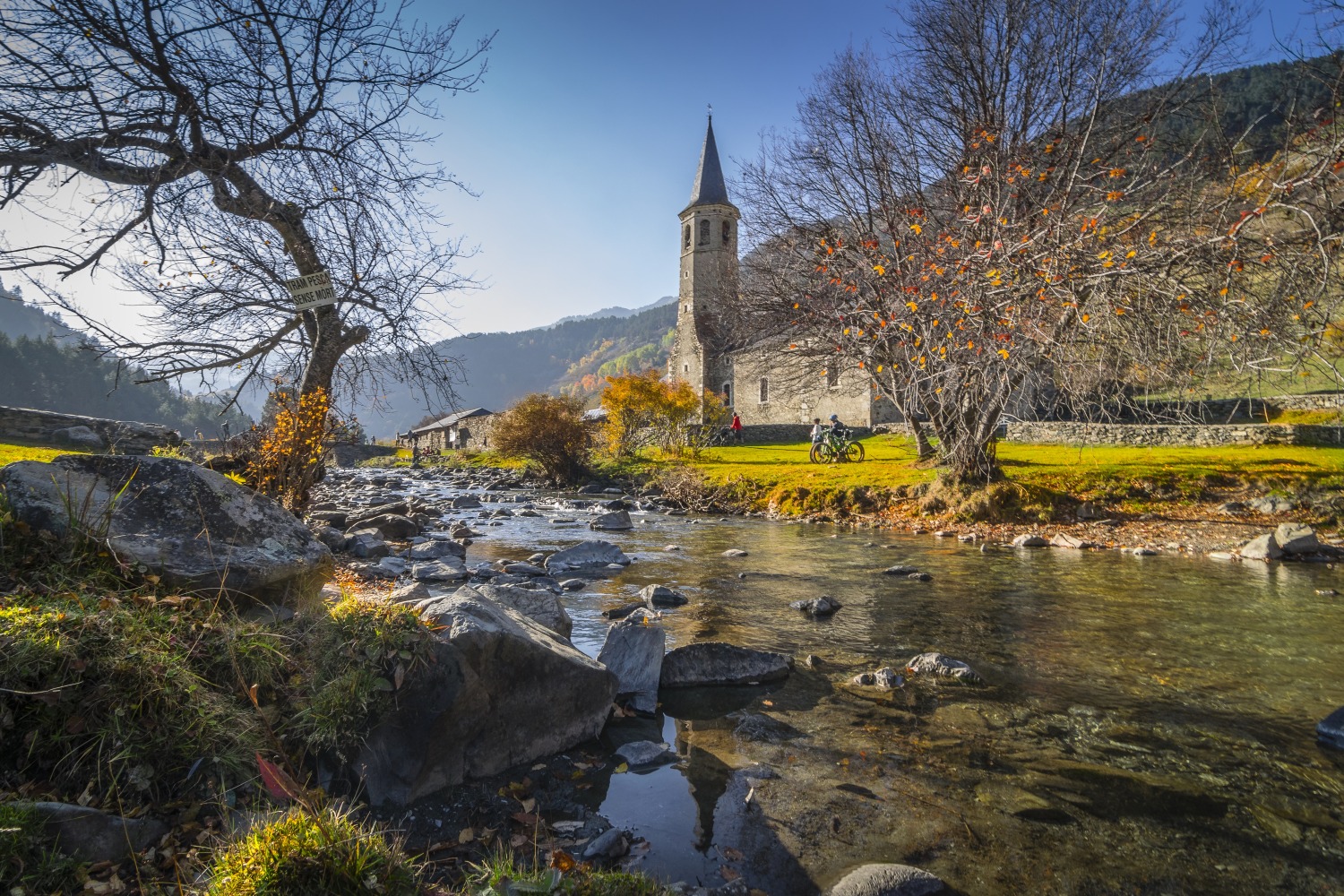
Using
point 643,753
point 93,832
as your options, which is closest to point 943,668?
point 643,753

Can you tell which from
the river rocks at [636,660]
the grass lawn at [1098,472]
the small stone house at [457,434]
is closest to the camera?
the river rocks at [636,660]

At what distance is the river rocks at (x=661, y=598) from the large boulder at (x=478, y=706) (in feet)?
11.9

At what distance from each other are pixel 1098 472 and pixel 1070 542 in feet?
13.5

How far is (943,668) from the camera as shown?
573cm

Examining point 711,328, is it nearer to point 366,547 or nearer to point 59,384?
point 366,547

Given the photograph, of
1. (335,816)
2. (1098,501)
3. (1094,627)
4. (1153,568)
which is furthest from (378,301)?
(1098,501)

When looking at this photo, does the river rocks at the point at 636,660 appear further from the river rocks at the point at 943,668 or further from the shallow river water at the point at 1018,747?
the river rocks at the point at 943,668

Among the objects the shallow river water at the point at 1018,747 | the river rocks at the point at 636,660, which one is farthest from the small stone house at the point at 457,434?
the river rocks at the point at 636,660

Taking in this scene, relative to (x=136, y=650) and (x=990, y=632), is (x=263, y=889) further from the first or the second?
(x=990, y=632)

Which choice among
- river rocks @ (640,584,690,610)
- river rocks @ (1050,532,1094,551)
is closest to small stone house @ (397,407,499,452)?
river rocks @ (1050,532,1094,551)

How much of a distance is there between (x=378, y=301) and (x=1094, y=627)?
8.82 meters

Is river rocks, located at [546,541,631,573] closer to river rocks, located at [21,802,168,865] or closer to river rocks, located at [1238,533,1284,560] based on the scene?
river rocks, located at [21,802,168,865]

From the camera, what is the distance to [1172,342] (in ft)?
24.4

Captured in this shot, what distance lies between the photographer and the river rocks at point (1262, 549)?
34.9ft
